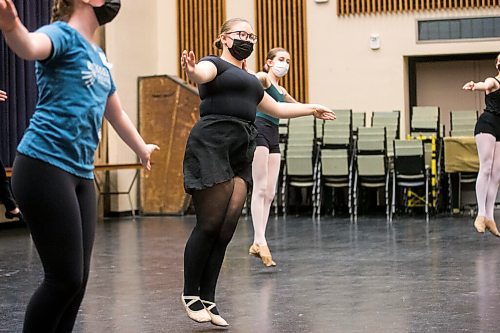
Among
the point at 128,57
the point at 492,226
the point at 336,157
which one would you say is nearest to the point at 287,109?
the point at 492,226

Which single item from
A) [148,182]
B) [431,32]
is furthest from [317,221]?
[431,32]

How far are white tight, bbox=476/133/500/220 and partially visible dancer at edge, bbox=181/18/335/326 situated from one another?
4152mm

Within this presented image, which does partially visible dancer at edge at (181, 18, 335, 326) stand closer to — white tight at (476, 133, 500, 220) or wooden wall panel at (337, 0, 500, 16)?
white tight at (476, 133, 500, 220)

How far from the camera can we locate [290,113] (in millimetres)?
4355

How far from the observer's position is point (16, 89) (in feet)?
38.2

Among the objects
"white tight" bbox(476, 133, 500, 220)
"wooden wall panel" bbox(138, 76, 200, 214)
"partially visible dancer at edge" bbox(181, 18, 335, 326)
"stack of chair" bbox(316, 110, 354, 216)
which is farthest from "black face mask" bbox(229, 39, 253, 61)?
"wooden wall panel" bbox(138, 76, 200, 214)

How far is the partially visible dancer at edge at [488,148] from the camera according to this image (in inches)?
300

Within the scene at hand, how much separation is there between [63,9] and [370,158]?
953cm

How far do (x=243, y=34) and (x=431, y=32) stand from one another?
10193mm

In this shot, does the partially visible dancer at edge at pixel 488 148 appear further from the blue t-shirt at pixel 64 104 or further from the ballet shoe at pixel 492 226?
the blue t-shirt at pixel 64 104

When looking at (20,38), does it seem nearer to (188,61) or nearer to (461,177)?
(188,61)

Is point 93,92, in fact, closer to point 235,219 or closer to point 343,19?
point 235,219

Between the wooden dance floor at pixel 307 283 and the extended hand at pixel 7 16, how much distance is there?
6.50 feet

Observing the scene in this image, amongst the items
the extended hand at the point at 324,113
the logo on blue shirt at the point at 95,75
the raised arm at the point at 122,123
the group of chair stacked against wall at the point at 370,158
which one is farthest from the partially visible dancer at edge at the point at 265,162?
the group of chair stacked against wall at the point at 370,158
